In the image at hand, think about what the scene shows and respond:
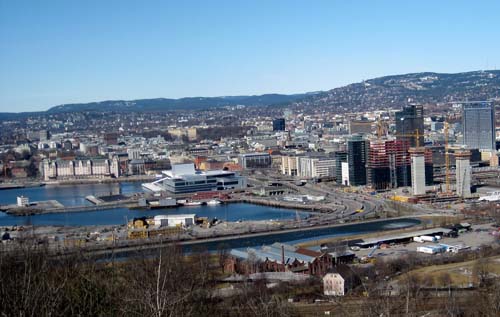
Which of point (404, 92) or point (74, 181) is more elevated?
point (404, 92)

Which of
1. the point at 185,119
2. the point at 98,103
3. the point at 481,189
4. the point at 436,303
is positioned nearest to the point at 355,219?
the point at 481,189

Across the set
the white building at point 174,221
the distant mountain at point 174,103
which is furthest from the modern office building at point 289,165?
the distant mountain at point 174,103

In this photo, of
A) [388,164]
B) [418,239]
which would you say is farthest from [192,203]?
[418,239]

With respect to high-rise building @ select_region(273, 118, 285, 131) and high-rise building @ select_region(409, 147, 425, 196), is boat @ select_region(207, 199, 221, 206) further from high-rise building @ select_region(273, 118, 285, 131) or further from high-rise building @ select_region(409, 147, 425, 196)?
high-rise building @ select_region(273, 118, 285, 131)

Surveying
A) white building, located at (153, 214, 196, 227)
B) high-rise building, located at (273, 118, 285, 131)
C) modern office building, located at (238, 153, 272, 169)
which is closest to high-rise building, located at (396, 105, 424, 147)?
modern office building, located at (238, 153, 272, 169)

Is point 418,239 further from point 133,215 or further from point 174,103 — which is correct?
point 174,103

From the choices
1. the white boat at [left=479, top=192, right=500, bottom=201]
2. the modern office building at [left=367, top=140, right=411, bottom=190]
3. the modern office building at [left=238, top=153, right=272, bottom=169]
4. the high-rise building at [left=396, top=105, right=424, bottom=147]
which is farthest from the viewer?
the modern office building at [left=238, top=153, right=272, bottom=169]

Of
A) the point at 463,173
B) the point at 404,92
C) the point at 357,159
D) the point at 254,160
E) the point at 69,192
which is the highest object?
the point at 404,92
